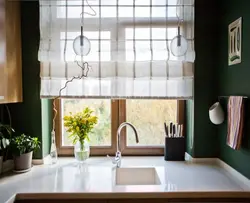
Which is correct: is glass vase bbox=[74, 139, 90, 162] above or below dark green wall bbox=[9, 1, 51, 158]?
below

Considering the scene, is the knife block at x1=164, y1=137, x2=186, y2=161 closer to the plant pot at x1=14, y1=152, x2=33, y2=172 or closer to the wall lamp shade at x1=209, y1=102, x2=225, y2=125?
the wall lamp shade at x1=209, y1=102, x2=225, y2=125

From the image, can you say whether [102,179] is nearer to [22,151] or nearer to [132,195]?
[132,195]

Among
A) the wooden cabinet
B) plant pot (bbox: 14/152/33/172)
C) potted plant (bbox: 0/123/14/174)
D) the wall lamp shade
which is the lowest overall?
plant pot (bbox: 14/152/33/172)

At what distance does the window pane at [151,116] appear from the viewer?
2.45 m

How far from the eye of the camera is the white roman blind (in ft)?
7.13

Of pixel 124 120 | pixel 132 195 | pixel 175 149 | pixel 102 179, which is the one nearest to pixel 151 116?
pixel 124 120

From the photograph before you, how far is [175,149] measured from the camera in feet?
7.50

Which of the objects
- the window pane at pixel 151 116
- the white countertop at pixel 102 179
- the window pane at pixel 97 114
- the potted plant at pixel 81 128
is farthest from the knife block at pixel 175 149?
the potted plant at pixel 81 128

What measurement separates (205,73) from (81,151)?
114 centimetres

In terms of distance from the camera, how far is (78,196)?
62.6 inches

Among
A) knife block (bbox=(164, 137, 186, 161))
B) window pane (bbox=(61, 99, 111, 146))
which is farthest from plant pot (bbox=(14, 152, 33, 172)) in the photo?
knife block (bbox=(164, 137, 186, 161))

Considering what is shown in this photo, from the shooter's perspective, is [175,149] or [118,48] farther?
[175,149]

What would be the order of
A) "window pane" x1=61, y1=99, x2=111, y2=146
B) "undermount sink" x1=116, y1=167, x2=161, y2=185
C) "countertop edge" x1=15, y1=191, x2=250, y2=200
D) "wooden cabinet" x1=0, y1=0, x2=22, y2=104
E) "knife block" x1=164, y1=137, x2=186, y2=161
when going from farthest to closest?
"window pane" x1=61, y1=99, x2=111, y2=146 → "knife block" x1=164, y1=137, x2=186, y2=161 → "undermount sink" x1=116, y1=167, x2=161, y2=185 → "wooden cabinet" x1=0, y1=0, x2=22, y2=104 → "countertop edge" x1=15, y1=191, x2=250, y2=200

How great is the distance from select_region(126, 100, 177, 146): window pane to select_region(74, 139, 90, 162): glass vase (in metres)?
0.43
